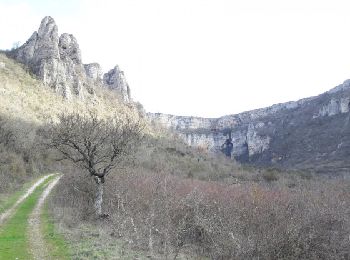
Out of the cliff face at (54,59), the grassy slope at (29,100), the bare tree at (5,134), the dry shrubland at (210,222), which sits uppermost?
the cliff face at (54,59)

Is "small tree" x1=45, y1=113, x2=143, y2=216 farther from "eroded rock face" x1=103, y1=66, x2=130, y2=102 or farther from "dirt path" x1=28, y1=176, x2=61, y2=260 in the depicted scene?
"eroded rock face" x1=103, y1=66, x2=130, y2=102

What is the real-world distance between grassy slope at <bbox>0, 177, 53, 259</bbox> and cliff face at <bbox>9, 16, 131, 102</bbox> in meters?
93.0

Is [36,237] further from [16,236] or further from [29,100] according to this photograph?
[29,100]

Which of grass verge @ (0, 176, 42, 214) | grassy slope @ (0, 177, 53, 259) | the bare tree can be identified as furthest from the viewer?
the bare tree

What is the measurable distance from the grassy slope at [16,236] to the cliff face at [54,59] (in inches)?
3661

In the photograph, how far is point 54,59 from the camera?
12262cm

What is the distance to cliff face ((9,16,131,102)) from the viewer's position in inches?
4594

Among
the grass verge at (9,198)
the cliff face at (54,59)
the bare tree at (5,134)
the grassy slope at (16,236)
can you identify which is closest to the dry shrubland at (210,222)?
the grassy slope at (16,236)

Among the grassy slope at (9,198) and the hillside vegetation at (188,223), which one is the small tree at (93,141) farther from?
the grassy slope at (9,198)

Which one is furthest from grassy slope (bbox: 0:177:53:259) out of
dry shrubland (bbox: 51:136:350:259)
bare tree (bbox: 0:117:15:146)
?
bare tree (bbox: 0:117:15:146)

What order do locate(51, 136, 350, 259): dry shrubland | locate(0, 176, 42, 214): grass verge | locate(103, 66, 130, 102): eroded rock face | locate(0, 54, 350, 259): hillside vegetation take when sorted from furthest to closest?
locate(103, 66, 130, 102): eroded rock face → locate(0, 176, 42, 214): grass verge → locate(51, 136, 350, 259): dry shrubland → locate(0, 54, 350, 259): hillside vegetation

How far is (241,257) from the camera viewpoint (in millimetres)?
19219

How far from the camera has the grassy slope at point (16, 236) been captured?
15.5 m

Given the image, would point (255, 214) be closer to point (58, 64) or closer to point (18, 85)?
point (18, 85)
